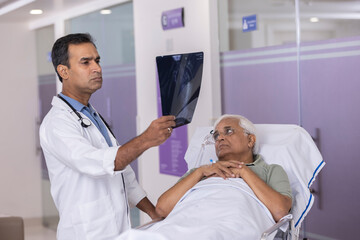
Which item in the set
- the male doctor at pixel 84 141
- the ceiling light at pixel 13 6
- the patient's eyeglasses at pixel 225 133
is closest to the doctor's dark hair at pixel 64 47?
the male doctor at pixel 84 141

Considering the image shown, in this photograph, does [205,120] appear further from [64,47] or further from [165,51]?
[64,47]


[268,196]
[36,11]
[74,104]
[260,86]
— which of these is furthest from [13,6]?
[268,196]

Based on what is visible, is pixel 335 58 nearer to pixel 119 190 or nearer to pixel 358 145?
pixel 358 145

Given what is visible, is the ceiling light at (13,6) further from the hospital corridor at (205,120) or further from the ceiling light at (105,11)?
the ceiling light at (105,11)

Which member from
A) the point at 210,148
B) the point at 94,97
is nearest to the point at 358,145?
the point at 210,148

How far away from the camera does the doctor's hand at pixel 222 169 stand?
2506 millimetres

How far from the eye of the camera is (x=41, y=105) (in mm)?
6727

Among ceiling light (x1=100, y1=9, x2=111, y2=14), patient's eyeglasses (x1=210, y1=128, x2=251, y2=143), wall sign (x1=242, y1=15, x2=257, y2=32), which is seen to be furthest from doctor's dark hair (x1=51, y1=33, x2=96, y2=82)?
ceiling light (x1=100, y1=9, x2=111, y2=14)

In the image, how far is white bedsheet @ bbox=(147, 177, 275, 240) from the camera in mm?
2043

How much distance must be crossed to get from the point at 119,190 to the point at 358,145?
59.1 inches

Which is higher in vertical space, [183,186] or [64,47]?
[64,47]

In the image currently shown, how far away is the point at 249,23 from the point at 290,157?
52.4 inches

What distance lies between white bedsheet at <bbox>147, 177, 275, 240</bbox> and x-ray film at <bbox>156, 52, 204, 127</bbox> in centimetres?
35

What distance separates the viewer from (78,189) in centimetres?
227
